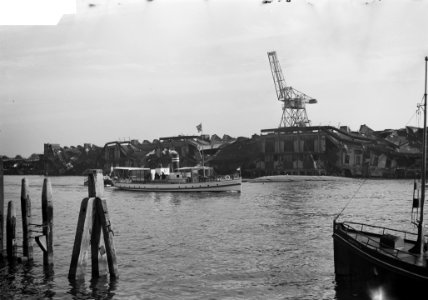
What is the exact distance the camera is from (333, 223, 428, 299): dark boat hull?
14693 millimetres

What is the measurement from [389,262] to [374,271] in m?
1.28

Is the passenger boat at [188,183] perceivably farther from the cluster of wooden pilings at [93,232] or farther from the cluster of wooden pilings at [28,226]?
the cluster of wooden pilings at [93,232]

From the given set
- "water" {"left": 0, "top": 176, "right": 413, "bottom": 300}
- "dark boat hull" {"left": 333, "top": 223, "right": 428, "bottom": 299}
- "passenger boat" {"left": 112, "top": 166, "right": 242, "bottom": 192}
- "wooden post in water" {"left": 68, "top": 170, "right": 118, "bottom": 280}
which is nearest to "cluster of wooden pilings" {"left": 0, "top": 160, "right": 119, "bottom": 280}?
"wooden post in water" {"left": 68, "top": 170, "right": 118, "bottom": 280}

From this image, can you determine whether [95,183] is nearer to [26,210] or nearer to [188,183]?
[26,210]

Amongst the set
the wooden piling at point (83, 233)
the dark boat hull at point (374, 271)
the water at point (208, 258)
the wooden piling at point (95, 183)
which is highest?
the wooden piling at point (95, 183)

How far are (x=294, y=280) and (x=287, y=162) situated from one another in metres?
114

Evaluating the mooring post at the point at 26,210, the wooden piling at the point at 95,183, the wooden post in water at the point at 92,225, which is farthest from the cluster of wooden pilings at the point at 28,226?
the wooden piling at the point at 95,183

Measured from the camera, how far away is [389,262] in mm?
15758

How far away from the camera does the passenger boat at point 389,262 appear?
1482 centimetres

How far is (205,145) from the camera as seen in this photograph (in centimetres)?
15612

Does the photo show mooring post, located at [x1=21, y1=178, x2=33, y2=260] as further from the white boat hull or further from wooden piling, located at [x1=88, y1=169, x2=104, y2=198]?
the white boat hull

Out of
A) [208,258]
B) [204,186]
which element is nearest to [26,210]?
[208,258]

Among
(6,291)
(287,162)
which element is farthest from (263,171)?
(6,291)

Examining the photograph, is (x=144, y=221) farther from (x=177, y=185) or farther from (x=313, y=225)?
(x=177, y=185)
